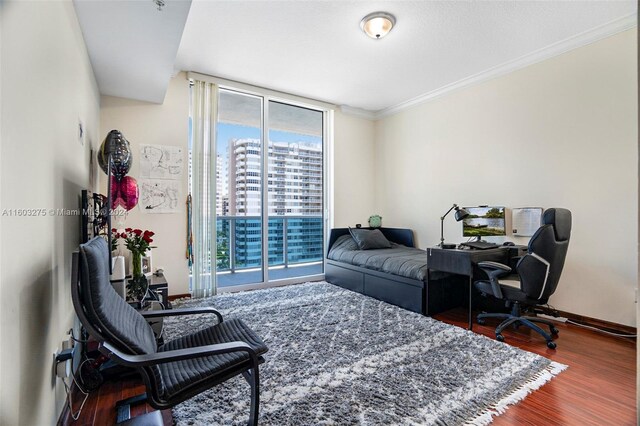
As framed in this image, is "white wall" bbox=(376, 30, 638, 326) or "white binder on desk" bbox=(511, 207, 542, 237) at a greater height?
"white wall" bbox=(376, 30, 638, 326)

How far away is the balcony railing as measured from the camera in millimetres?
4352

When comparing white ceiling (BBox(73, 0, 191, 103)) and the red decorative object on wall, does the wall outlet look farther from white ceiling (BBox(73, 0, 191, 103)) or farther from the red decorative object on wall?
white ceiling (BBox(73, 0, 191, 103))

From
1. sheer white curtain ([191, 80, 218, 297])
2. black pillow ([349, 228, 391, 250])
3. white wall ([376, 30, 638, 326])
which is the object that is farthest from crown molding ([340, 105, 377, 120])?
sheer white curtain ([191, 80, 218, 297])

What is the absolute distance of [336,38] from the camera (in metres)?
2.96

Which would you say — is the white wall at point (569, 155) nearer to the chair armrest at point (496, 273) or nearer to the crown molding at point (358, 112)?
the chair armrest at point (496, 273)

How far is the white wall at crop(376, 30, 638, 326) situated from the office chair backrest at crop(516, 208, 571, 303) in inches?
25.9

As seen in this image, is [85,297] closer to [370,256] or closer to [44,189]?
[44,189]

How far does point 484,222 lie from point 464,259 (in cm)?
93

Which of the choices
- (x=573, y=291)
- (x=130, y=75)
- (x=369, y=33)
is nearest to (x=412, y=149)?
(x=369, y=33)

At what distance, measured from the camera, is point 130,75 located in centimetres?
279

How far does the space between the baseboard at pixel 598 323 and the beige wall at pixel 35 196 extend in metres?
3.96

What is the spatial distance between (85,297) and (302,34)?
2.77 m

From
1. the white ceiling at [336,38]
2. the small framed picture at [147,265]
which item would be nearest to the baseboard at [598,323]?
the white ceiling at [336,38]

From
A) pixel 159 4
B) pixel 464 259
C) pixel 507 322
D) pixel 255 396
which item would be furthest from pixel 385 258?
pixel 159 4
